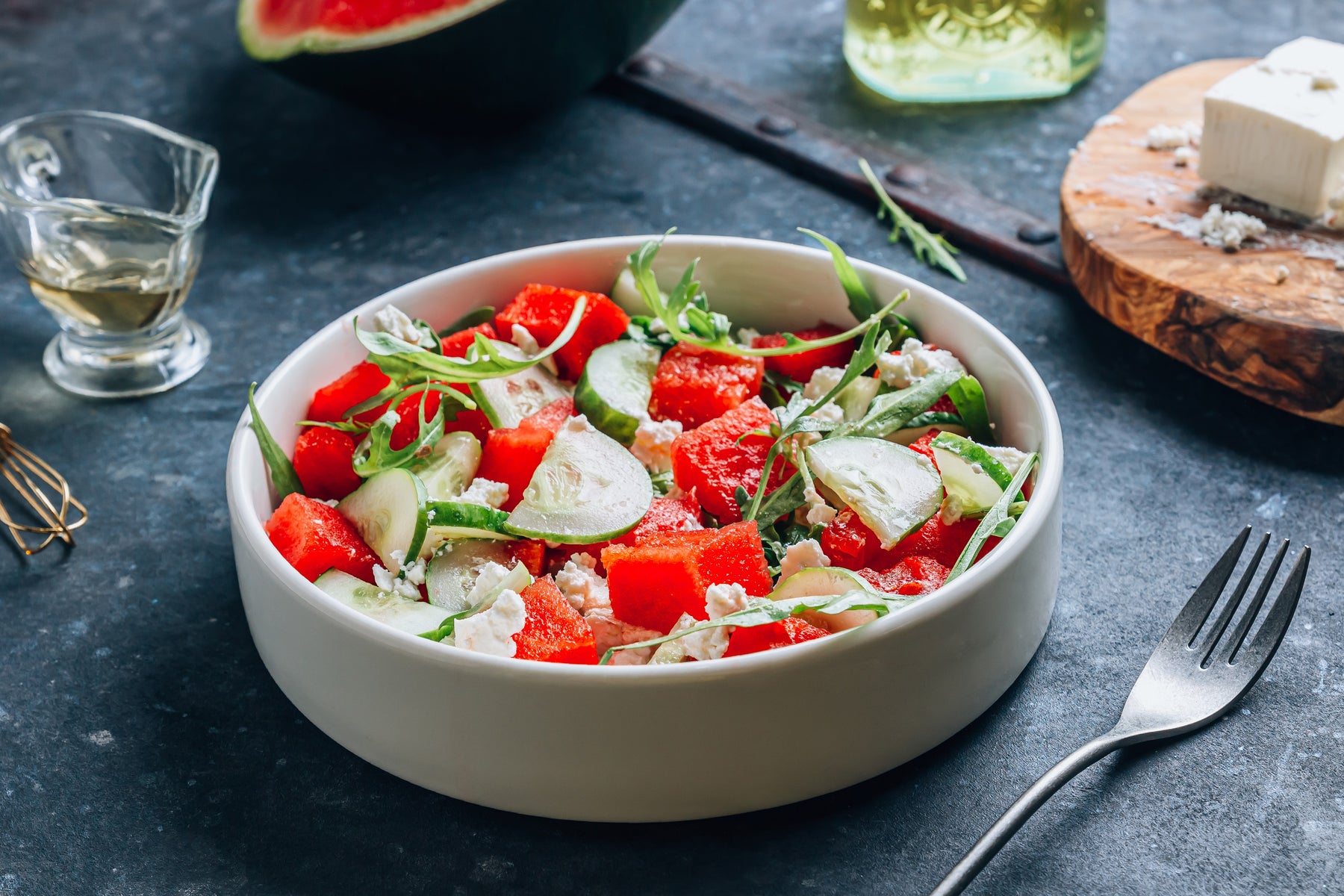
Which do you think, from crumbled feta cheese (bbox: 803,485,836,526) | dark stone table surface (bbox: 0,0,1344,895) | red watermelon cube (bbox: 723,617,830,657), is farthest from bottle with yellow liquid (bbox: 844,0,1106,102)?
red watermelon cube (bbox: 723,617,830,657)

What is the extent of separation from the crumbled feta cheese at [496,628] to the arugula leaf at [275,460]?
332mm

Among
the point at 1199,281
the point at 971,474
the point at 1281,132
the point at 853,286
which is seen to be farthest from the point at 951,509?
the point at 1281,132

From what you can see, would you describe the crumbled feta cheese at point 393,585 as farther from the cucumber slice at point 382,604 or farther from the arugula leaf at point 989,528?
the arugula leaf at point 989,528

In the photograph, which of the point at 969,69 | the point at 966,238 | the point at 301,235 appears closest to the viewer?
the point at 966,238

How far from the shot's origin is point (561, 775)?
0.98 m

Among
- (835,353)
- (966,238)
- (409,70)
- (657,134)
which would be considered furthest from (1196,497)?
(409,70)

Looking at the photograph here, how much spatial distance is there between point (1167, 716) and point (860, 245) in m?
0.93

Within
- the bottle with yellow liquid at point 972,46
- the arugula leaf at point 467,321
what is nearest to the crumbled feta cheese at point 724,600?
the arugula leaf at point 467,321

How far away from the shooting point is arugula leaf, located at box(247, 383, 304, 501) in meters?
1.22

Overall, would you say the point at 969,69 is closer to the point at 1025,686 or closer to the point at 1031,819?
the point at 1025,686

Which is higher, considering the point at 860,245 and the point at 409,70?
the point at 409,70

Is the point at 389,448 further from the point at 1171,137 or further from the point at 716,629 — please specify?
the point at 1171,137

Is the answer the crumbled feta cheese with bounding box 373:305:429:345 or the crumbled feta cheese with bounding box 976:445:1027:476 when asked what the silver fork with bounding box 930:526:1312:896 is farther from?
the crumbled feta cheese with bounding box 373:305:429:345

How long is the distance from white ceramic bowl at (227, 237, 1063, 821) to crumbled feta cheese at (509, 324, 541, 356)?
13.8 inches
